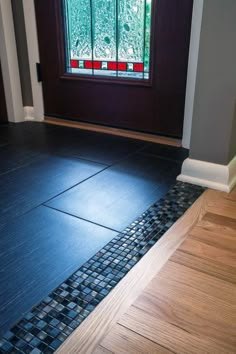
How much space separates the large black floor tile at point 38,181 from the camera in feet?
4.36

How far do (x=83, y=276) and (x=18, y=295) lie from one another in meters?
0.18

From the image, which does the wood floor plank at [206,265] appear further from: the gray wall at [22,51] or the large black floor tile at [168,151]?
the gray wall at [22,51]

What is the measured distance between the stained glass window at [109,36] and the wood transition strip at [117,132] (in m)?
0.38

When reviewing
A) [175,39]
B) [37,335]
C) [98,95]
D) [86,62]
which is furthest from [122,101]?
[37,335]

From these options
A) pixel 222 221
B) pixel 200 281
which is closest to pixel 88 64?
pixel 222 221

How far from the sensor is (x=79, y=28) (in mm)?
2221

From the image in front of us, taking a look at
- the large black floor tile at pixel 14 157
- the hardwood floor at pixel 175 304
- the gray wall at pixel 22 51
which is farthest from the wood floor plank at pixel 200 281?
the gray wall at pixel 22 51

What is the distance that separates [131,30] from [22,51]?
0.98 meters

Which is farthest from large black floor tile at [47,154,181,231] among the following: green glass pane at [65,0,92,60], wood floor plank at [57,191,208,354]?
green glass pane at [65,0,92,60]

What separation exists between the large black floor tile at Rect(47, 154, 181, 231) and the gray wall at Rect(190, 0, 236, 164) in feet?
0.72

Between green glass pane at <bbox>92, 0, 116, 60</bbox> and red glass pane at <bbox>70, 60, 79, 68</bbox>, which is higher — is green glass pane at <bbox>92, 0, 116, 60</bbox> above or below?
above

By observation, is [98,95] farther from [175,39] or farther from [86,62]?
[175,39]

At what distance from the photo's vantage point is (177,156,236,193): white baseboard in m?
1.45

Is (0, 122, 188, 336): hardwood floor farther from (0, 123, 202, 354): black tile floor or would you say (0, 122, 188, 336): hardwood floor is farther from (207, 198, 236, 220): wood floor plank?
(207, 198, 236, 220): wood floor plank
